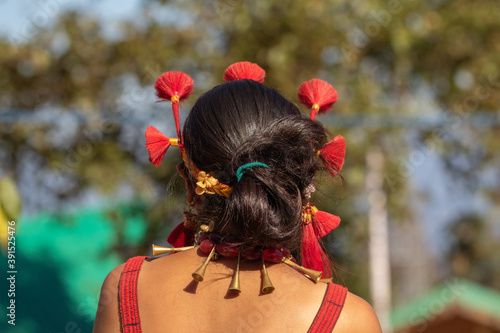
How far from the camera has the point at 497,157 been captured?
12.9 feet

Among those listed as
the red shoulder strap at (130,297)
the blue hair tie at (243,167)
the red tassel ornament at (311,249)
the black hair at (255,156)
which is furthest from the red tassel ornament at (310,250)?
the red shoulder strap at (130,297)

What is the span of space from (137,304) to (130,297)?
2 cm

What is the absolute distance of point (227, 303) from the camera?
3.67 ft

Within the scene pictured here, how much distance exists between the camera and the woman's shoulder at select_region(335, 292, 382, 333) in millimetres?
1113

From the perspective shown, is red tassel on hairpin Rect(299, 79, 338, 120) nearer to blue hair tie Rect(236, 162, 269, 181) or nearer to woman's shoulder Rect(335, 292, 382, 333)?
blue hair tie Rect(236, 162, 269, 181)

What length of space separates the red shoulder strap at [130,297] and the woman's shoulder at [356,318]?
1.36 feet

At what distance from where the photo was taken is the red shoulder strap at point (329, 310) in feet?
3.59

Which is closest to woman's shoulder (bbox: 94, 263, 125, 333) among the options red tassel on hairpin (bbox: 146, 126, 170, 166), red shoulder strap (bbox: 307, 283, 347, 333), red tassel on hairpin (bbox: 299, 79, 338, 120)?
red tassel on hairpin (bbox: 146, 126, 170, 166)

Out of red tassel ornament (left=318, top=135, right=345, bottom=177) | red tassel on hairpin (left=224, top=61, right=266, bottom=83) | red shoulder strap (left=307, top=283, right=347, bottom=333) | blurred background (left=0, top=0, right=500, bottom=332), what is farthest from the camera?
blurred background (left=0, top=0, right=500, bottom=332)

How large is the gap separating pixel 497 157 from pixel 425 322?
4.19 ft

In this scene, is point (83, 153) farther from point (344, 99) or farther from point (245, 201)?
point (245, 201)

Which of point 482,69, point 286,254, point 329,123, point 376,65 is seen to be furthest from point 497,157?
point 286,254

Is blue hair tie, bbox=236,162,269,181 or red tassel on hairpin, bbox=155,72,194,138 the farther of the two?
red tassel on hairpin, bbox=155,72,194,138

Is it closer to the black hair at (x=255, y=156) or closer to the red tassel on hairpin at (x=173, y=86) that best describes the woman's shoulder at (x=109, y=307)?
the black hair at (x=255, y=156)
